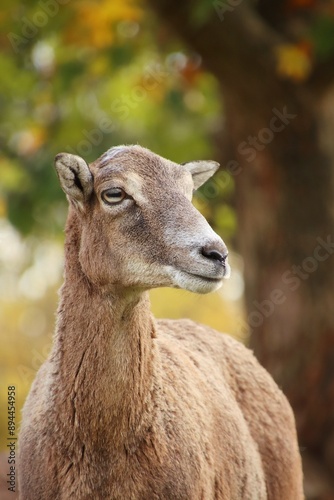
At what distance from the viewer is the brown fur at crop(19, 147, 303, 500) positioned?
6418 millimetres

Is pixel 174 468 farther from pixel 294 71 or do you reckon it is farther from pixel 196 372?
pixel 294 71

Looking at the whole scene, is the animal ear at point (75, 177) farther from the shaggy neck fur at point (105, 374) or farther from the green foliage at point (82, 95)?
the green foliage at point (82, 95)

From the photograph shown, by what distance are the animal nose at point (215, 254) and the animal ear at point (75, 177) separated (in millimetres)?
1197

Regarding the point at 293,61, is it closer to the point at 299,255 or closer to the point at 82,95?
the point at 299,255

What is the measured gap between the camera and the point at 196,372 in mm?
7520

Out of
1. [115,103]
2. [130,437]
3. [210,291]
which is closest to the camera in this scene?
[210,291]

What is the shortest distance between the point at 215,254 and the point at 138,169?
3.45 ft

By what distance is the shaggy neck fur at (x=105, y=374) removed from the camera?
6.60 m

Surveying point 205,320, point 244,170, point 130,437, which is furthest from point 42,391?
point 205,320

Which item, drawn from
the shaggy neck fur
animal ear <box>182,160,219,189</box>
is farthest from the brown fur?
animal ear <box>182,160,219,189</box>

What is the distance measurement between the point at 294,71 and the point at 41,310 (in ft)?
68.4

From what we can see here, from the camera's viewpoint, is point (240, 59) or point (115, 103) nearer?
point (240, 59)

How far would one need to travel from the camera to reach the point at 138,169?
6.73 metres

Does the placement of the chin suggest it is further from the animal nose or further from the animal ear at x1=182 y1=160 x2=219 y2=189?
the animal ear at x1=182 y1=160 x2=219 y2=189
